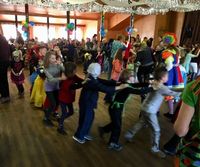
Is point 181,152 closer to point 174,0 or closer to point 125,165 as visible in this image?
point 125,165

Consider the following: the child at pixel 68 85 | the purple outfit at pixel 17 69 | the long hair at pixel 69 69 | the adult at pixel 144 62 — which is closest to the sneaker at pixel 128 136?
the child at pixel 68 85

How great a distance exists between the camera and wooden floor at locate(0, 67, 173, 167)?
2728 mm

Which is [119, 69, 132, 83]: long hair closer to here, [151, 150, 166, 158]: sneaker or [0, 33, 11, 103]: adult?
[151, 150, 166, 158]: sneaker

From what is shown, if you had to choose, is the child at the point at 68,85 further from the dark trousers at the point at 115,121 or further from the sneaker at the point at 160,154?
the sneaker at the point at 160,154

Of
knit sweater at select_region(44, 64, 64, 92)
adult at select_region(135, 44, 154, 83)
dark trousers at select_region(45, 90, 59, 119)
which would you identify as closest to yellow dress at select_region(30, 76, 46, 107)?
dark trousers at select_region(45, 90, 59, 119)

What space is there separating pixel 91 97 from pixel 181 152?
1781 millimetres

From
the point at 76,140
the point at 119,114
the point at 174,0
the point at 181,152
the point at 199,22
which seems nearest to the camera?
the point at 181,152

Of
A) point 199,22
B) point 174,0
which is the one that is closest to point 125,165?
point 174,0

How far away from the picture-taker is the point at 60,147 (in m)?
3.05

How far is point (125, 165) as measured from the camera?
8.89 feet

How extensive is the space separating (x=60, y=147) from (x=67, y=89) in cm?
76

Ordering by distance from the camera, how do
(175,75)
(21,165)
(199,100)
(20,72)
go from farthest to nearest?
(20,72), (175,75), (21,165), (199,100)

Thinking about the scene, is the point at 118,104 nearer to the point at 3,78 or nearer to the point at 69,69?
the point at 69,69

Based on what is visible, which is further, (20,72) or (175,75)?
(20,72)
